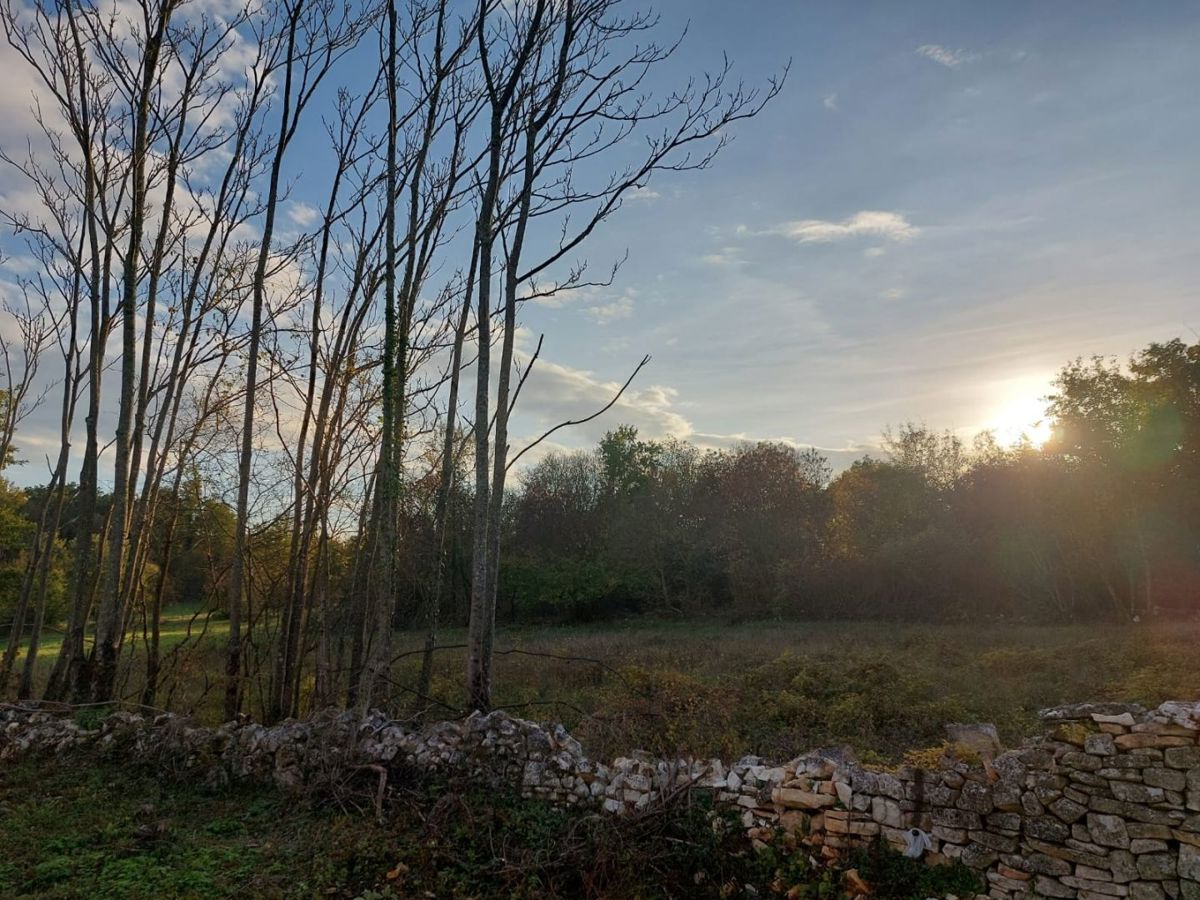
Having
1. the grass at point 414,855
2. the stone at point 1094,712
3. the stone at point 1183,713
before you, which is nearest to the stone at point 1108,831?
the stone at point 1094,712

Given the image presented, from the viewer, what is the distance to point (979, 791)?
13.9 ft

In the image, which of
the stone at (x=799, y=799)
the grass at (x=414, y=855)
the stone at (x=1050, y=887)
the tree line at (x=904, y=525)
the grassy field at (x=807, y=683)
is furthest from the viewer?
the tree line at (x=904, y=525)

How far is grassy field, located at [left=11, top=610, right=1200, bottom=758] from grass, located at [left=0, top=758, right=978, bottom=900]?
1.32 m

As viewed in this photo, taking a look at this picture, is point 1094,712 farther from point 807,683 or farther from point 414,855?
point 807,683

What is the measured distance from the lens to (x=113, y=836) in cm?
505

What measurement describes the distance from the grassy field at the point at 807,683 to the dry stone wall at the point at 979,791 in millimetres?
887

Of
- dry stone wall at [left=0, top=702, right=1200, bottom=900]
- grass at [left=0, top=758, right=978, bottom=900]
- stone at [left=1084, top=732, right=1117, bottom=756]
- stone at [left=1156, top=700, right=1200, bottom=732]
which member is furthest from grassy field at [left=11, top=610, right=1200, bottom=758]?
Result: stone at [left=1156, top=700, right=1200, bottom=732]

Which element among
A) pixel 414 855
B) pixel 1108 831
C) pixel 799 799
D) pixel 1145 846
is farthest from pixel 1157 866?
pixel 414 855

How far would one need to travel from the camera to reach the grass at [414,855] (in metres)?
4.28

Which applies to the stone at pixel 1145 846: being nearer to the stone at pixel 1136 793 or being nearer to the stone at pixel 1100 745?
the stone at pixel 1136 793

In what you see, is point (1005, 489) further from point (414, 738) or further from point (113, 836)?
point (113, 836)

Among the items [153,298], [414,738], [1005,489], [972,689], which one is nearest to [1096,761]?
[414,738]

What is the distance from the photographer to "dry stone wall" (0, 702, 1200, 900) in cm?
384

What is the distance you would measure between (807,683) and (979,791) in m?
7.33
